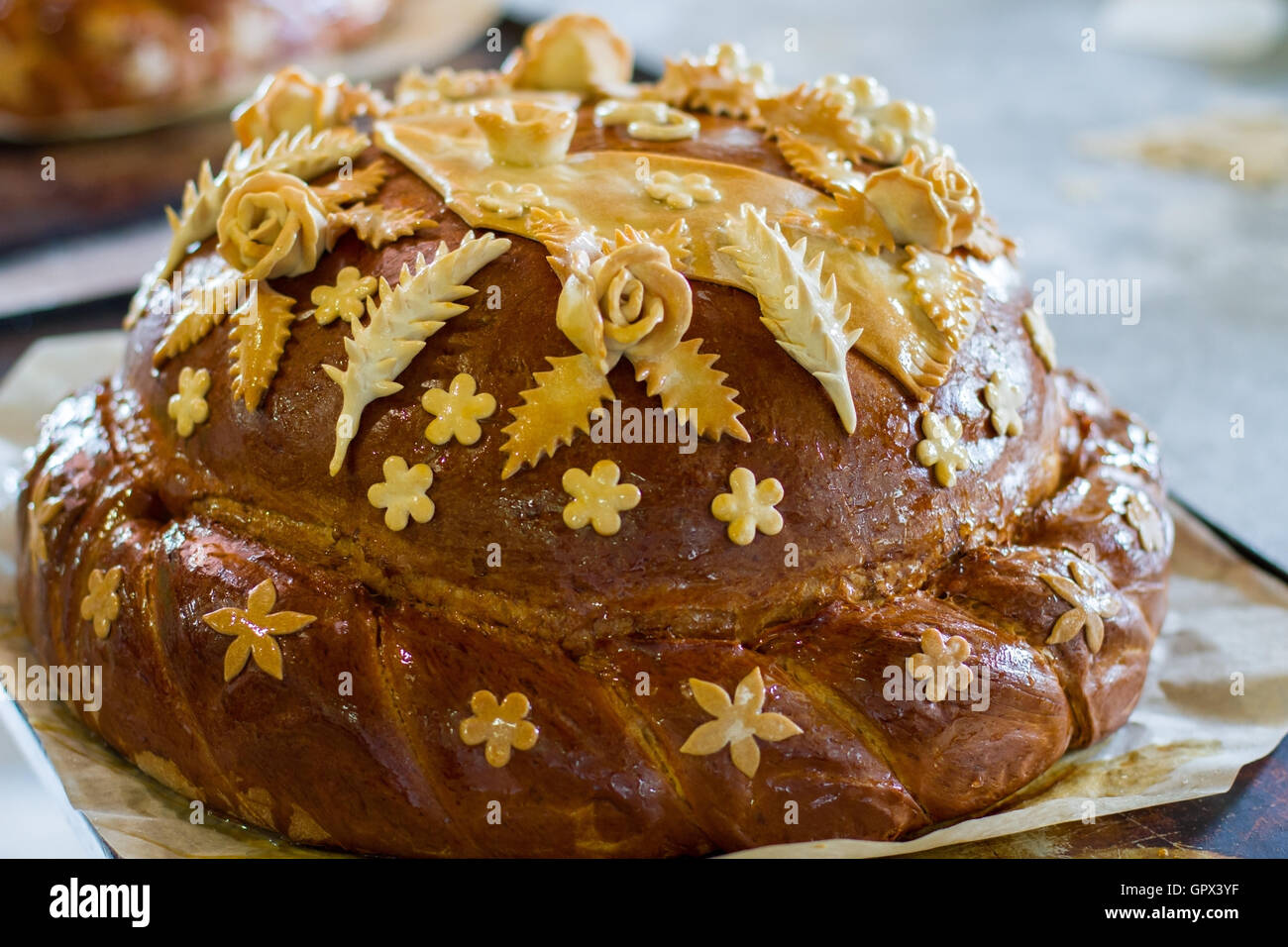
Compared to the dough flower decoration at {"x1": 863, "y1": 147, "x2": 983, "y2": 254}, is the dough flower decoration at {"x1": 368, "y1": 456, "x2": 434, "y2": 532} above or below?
below

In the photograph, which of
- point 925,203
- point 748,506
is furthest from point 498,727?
point 925,203

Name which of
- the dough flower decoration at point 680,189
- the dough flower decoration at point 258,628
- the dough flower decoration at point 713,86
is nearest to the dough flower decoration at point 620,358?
the dough flower decoration at point 680,189

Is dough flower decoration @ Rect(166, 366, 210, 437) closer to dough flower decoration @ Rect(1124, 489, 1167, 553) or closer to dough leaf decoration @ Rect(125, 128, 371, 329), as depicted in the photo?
dough leaf decoration @ Rect(125, 128, 371, 329)

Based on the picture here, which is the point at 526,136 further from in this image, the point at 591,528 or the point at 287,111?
the point at 591,528

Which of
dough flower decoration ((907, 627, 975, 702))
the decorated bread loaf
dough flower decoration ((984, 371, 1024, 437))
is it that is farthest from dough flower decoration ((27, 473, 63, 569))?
dough flower decoration ((984, 371, 1024, 437))

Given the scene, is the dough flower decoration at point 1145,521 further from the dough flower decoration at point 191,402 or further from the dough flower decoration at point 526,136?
the dough flower decoration at point 191,402

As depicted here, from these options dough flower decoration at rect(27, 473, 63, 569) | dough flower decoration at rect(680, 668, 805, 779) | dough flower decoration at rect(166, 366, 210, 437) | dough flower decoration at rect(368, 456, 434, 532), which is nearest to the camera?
dough flower decoration at rect(680, 668, 805, 779)
